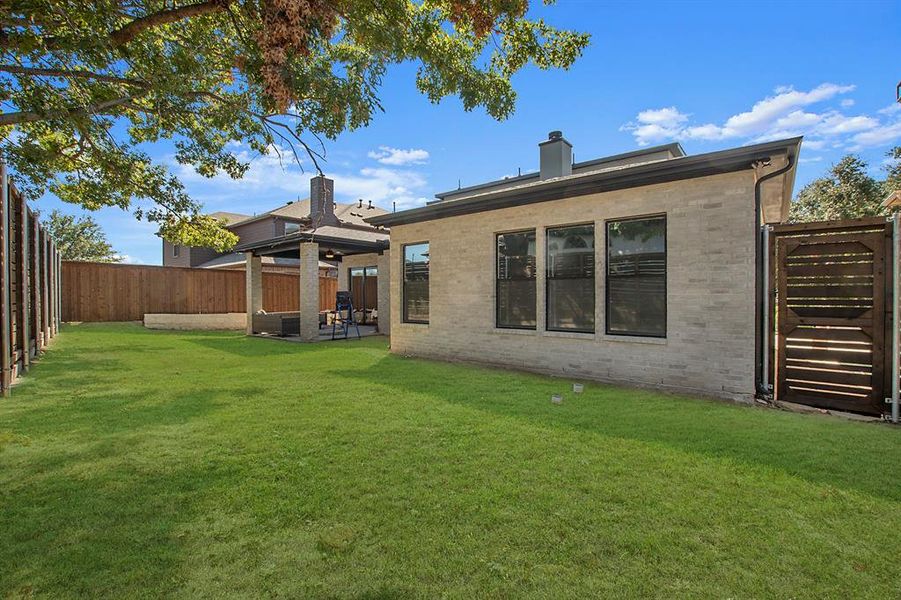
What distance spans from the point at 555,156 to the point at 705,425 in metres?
9.84

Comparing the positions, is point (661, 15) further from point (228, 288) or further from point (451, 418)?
point (228, 288)

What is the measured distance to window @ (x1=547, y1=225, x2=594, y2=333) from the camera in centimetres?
699

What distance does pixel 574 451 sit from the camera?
376 centimetres

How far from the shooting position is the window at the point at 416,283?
376 inches

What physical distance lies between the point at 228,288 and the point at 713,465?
720 inches

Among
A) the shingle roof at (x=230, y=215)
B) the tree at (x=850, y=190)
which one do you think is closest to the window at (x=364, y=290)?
the shingle roof at (x=230, y=215)


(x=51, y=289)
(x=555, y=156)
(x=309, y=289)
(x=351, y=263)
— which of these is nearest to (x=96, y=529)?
(x=309, y=289)

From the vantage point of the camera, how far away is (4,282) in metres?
5.15

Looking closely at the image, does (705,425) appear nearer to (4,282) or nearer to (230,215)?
(4,282)

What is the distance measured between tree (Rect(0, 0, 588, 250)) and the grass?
3350 millimetres

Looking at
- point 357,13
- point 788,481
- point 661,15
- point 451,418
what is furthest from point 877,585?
point 661,15

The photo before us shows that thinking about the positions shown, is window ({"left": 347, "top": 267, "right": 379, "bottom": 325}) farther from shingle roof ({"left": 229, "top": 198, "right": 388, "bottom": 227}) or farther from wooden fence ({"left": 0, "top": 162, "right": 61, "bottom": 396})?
wooden fence ({"left": 0, "top": 162, "right": 61, "bottom": 396})

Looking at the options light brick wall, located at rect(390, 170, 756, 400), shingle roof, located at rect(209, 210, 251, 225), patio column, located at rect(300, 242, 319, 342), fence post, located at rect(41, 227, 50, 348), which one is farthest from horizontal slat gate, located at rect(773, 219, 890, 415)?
shingle roof, located at rect(209, 210, 251, 225)

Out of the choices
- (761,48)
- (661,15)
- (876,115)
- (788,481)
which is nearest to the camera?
(788,481)
